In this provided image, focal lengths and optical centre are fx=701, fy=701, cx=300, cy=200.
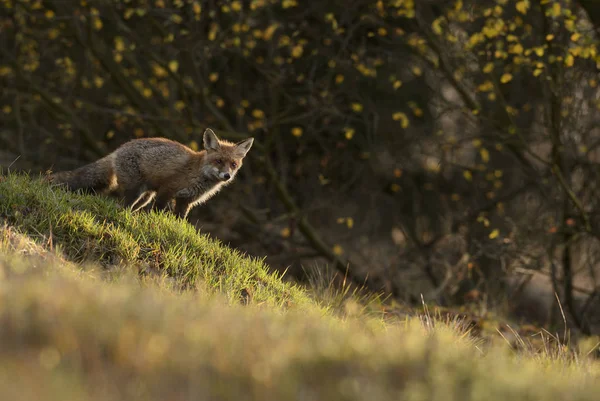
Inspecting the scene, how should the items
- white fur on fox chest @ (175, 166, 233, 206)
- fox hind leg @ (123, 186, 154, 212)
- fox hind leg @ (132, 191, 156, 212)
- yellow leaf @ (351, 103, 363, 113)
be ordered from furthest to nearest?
yellow leaf @ (351, 103, 363, 113) < fox hind leg @ (132, 191, 156, 212) < white fur on fox chest @ (175, 166, 233, 206) < fox hind leg @ (123, 186, 154, 212)

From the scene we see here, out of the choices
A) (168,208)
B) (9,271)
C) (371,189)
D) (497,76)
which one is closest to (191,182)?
(168,208)

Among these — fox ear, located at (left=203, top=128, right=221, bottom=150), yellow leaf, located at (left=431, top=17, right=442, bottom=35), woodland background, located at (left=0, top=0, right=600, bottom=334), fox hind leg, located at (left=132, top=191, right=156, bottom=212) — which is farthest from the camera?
woodland background, located at (left=0, top=0, right=600, bottom=334)

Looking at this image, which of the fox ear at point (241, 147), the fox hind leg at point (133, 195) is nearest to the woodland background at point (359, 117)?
the fox ear at point (241, 147)

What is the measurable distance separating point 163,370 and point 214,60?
49.9ft

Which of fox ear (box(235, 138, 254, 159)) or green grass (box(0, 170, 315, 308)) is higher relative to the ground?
fox ear (box(235, 138, 254, 159))

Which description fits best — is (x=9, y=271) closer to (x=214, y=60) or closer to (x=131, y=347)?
(x=131, y=347)

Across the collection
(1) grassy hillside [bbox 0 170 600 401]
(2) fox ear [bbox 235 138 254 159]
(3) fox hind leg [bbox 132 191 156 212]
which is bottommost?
(3) fox hind leg [bbox 132 191 156 212]

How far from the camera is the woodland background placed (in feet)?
48.3

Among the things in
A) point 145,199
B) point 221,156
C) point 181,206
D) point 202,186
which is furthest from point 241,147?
point 145,199

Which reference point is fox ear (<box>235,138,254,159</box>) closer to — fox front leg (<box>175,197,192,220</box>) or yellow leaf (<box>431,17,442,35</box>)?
fox front leg (<box>175,197,192,220</box>)

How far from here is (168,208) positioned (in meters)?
10.1

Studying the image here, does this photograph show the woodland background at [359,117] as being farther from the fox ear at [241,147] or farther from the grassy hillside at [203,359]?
the grassy hillside at [203,359]

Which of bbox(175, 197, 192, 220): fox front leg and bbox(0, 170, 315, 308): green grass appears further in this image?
bbox(175, 197, 192, 220): fox front leg

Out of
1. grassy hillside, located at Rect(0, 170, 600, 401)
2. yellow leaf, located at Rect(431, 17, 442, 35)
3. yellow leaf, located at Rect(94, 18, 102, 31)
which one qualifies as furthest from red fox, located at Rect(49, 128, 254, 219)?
yellow leaf, located at Rect(94, 18, 102, 31)
